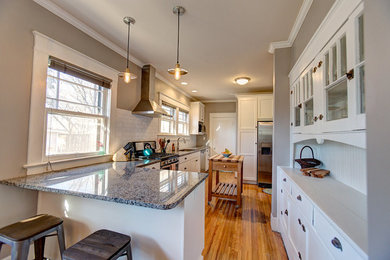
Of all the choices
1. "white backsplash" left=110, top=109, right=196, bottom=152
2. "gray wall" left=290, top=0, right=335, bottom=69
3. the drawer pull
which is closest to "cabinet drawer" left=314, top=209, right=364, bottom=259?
the drawer pull

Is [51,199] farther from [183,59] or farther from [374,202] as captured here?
[183,59]

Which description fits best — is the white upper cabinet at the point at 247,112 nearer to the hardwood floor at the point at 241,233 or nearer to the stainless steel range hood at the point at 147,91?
the hardwood floor at the point at 241,233

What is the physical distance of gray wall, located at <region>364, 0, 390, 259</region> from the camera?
59cm

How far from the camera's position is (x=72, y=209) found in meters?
1.49

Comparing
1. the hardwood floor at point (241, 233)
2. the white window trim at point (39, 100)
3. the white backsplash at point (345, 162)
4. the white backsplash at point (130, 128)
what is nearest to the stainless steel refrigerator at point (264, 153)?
the hardwood floor at point (241, 233)

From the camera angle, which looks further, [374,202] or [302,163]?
[302,163]

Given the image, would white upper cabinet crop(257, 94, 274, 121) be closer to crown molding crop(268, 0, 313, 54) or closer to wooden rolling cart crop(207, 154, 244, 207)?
wooden rolling cart crop(207, 154, 244, 207)

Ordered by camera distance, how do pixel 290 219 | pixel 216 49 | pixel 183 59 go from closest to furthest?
pixel 290 219 → pixel 216 49 → pixel 183 59

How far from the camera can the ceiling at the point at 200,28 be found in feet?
5.92

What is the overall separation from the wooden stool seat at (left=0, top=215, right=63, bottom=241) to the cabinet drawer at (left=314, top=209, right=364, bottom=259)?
184 centimetres

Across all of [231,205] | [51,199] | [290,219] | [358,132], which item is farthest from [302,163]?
[51,199]

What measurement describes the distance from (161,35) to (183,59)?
772 millimetres

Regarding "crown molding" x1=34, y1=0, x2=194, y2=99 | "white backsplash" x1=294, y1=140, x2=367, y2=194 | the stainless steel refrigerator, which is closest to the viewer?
"white backsplash" x1=294, y1=140, x2=367, y2=194

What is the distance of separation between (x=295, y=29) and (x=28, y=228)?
3.26 meters
